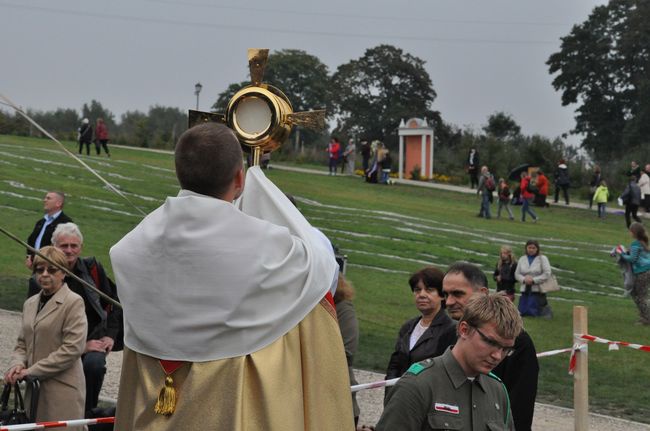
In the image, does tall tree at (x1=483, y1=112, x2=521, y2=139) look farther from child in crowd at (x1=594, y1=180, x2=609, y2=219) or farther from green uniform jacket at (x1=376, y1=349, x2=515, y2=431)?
green uniform jacket at (x1=376, y1=349, x2=515, y2=431)

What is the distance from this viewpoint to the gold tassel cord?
329 cm

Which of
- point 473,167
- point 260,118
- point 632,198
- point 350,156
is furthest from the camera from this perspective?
point 350,156

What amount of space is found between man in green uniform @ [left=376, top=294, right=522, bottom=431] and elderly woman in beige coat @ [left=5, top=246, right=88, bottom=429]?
3996mm

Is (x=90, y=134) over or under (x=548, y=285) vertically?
over

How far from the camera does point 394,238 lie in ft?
93.0

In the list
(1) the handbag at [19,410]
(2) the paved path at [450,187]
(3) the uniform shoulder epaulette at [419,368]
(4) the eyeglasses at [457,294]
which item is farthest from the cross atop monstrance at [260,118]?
(2) the paved path at [450,187]

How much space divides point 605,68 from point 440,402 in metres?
74.4

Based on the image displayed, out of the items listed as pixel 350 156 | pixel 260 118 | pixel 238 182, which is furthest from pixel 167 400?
pixel 350 156

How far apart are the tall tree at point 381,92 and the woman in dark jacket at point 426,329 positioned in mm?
71211

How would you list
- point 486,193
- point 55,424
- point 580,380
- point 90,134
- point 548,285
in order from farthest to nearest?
point 90,134, point 486,193, point 548,285, point 580,380, point 55,424

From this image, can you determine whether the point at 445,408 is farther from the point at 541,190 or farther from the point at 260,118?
the point at 541,190

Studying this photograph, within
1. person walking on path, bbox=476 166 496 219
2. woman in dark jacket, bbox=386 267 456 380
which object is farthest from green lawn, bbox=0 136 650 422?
woman in dark jacket, bbox=386 267 456 380

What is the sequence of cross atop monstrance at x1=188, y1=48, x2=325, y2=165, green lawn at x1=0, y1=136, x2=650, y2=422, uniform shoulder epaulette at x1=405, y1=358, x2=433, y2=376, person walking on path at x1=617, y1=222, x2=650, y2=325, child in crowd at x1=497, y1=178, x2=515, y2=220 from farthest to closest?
1. child in crowd at x1=497, y1=178, x2=515, y2=220
2. person walking on path at x1=617, y1=222, x2=650, y2=325
3. green lawn at x1=0, y1=136, x2=650, y2=422
4. uniform shoulder epaulette at x1=405, y1=358, x2=433, y2=376
5. cross atop monstrance at x1=188, y1=48, x2=325, y2=165

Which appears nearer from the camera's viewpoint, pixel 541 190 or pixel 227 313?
pixel 227 313
